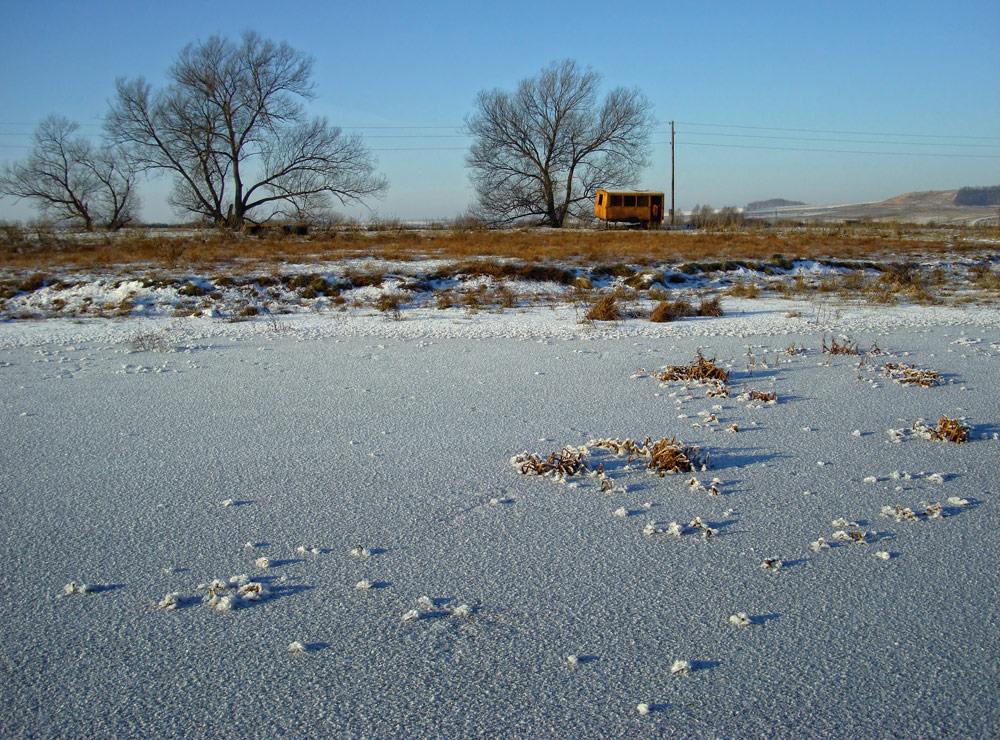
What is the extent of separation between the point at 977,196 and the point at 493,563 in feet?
416

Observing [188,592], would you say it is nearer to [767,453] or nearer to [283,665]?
[283,665]

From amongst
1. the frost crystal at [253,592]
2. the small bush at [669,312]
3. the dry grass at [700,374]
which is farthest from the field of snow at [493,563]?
the small bush at [669,312]

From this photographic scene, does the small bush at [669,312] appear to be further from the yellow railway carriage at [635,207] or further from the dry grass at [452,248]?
the yellow railway carriage at [635,207]

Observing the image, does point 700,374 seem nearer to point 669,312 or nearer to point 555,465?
point 555,465

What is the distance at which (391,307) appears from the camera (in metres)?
11.2

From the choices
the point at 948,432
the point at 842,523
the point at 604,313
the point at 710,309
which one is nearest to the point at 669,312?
the point at 710,309

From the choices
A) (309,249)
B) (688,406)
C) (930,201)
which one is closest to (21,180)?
(309,249)

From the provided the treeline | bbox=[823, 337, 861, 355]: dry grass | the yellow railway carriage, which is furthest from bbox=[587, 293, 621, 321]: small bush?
the treeline

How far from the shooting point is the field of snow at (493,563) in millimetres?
2051

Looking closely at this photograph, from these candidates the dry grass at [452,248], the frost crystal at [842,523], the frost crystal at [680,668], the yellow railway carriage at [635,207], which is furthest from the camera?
the yellow railway carriage at [635,207]

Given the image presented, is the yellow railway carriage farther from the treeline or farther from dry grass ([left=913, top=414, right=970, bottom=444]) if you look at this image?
the treeline

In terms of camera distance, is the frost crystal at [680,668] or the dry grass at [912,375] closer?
the frost crystal at [680,668]

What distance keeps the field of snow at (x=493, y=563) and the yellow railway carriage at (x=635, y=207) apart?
32.7m

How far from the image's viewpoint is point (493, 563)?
288cm
